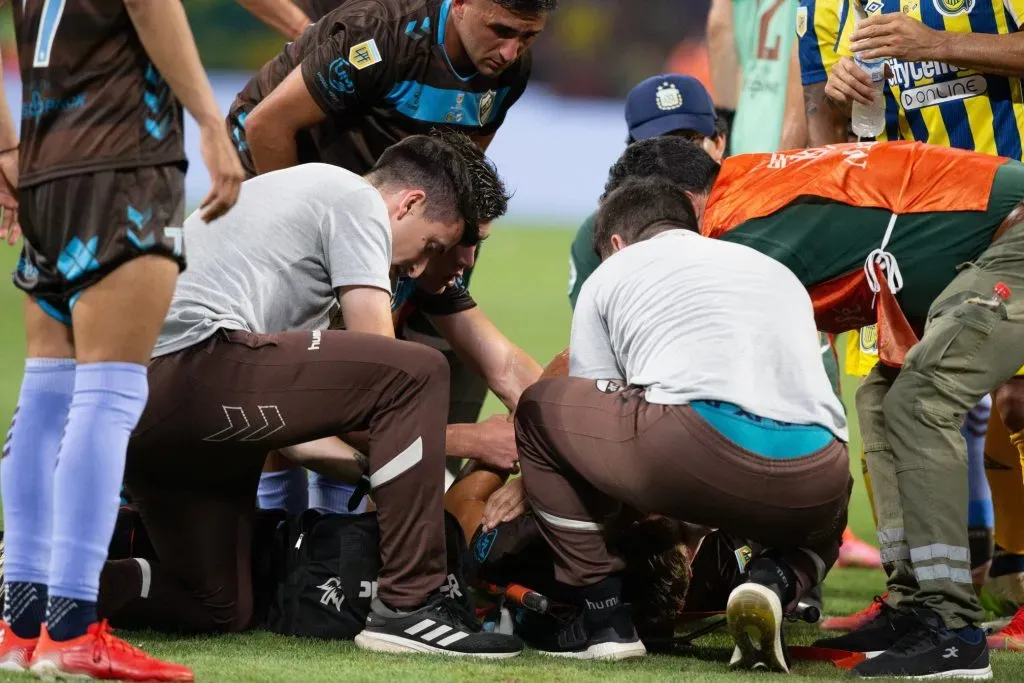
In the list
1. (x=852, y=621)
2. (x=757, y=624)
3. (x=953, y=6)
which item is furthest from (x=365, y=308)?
(x=953, y=6)

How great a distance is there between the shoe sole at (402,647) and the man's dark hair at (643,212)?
113 centimetres

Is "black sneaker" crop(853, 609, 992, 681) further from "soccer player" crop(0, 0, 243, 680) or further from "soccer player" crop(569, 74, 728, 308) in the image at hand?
"soccer player" crop(569, 74, 728, 308)

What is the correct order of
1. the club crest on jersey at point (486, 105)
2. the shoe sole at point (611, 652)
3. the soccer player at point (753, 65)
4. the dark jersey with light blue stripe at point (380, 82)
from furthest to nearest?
1. the soccer player at point (753, 65)
2. the club crest on jersey at point (486, 105)
3. the dark jersey with light blue stripe at point (380, 82)
4. the shoe sole at point (611, 652)

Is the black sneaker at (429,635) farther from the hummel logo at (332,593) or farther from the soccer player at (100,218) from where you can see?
the soccer player at (100,218)

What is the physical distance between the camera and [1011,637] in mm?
3742

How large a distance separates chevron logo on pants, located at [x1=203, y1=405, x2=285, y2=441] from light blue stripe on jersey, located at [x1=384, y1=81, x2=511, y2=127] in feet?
4.83

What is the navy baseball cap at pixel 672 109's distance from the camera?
5.20 m

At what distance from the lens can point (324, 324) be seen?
12.2 ft

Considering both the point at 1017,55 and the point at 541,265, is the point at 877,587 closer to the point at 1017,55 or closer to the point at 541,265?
the point at 1017,55

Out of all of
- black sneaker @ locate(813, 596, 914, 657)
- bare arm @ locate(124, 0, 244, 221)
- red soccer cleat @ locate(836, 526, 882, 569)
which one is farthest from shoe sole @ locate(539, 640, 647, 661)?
red soccer cleat @ locate(836, 526, 882, 569)

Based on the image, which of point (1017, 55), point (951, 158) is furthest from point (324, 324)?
point (1017, 55)

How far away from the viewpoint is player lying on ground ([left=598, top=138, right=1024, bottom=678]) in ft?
10.5

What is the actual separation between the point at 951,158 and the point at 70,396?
7.36ft

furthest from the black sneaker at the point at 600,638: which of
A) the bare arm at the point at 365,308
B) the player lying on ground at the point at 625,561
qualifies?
the bare arm at the point at 365,308
